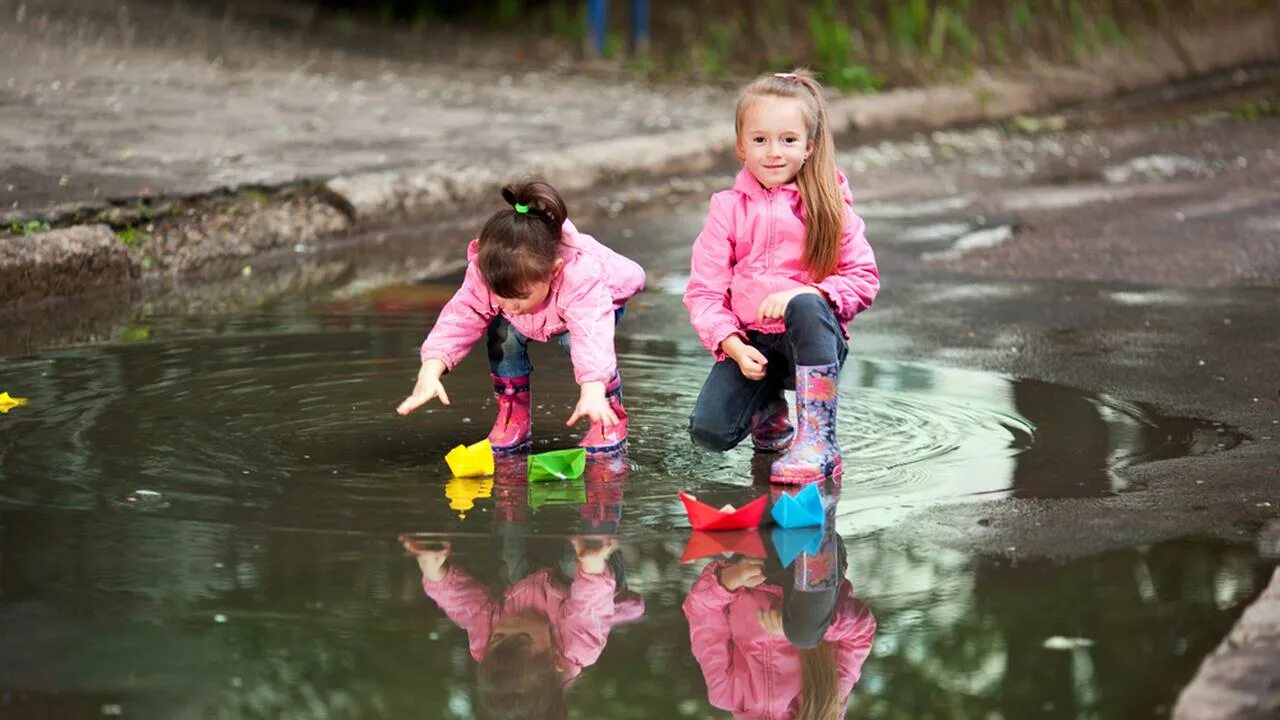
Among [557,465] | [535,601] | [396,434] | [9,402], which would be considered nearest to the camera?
[535,601]

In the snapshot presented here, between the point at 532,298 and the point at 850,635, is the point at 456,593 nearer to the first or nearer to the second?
the point at 850,635

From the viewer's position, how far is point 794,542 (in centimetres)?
364

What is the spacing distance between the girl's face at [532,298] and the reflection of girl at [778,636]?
1.02m

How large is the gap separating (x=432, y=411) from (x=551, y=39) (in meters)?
9.80

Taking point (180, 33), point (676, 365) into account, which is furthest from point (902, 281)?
point (180, 33)

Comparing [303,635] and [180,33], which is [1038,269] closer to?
[303,635]

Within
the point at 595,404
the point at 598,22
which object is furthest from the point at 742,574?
the point at 598,22

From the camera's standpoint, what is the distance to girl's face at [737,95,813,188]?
4254 millimetres

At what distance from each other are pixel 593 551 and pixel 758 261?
1.10 m

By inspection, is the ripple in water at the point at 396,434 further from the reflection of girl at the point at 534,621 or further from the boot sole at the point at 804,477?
the reflection of girl at the point at 534,621

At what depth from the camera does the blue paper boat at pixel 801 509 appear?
3.72 metres

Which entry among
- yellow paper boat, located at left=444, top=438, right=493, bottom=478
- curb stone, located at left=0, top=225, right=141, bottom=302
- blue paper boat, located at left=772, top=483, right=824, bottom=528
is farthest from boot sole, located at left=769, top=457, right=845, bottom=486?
curb stone, located at left=0, top=225, right=141, bottom=302

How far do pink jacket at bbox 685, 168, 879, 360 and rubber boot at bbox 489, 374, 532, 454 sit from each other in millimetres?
476

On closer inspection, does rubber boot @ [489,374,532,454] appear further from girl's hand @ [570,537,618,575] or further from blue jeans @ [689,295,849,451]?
girl's hand @ [570,537,618,575]
